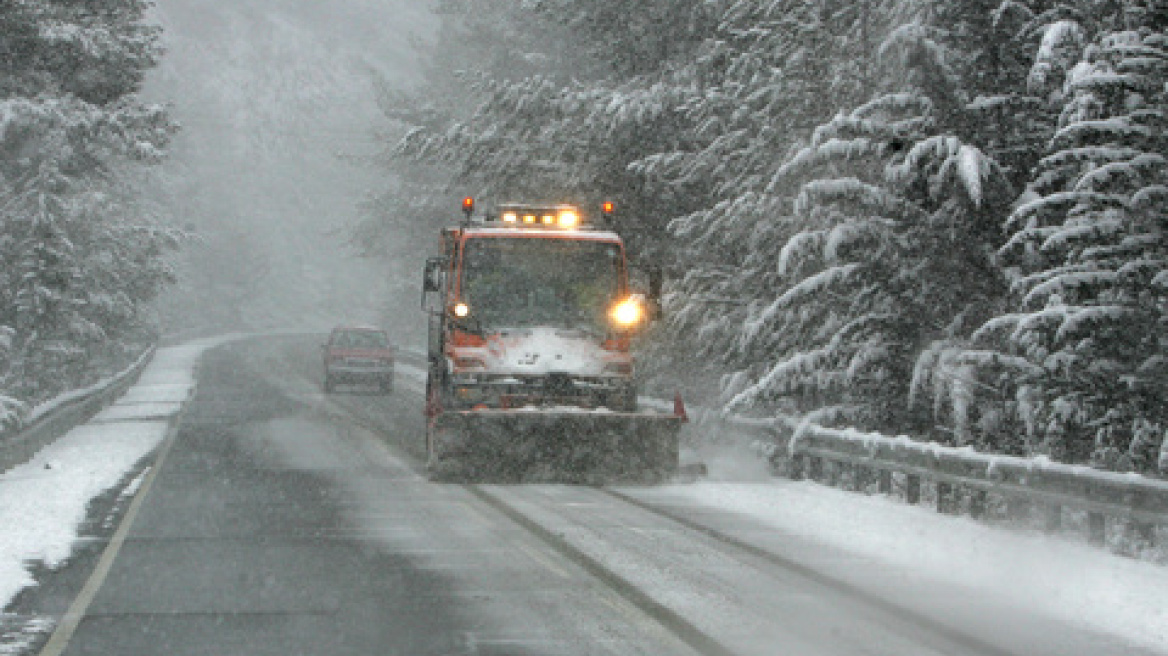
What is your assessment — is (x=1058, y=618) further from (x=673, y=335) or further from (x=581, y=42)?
(x=581, y=42)

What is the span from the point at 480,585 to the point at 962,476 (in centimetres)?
521

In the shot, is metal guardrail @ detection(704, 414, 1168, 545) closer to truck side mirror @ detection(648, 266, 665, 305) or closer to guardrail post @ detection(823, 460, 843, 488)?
guardrail post @ detection(823, 460, 843, 488)

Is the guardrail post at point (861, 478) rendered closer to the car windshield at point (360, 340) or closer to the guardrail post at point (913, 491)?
the guardrail post at point (913, 491)

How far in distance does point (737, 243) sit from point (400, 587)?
11904 millimetres

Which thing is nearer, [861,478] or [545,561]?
[545,561]

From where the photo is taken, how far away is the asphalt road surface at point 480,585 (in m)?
8.22

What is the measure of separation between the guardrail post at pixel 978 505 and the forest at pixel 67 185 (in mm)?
10888

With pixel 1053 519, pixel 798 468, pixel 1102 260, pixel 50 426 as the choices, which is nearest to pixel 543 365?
pixel 798 468

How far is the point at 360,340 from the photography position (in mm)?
36906

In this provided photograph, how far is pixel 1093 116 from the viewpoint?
43.5ft

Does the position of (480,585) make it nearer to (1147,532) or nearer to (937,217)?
(1147,532)

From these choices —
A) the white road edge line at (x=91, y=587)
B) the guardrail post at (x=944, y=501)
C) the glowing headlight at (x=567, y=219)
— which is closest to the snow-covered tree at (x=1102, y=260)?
the guardrail post at (x=944, y=501)

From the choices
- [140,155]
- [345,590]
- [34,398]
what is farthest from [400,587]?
[34,398]

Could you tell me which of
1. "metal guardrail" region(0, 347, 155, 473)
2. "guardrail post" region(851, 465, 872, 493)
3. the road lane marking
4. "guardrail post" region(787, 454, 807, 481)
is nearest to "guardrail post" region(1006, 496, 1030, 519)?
"guardrail post" region(851, 465, 872, 493)
